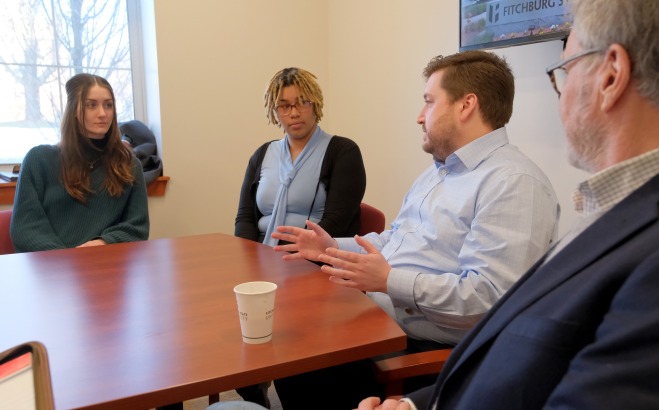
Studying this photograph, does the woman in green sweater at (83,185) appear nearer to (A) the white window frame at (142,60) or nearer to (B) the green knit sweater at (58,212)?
(B) the green knit sweater at (58,212)

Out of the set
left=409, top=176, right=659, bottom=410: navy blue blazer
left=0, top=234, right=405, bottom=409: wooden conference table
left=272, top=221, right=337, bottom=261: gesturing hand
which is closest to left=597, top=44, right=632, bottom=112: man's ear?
left=409, top=176, right=659, bottom=410: navy blue blazer

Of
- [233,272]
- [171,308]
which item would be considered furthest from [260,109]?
[171,308]

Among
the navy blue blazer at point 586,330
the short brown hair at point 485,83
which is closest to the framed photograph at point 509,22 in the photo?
the short brown hair at point 485,83

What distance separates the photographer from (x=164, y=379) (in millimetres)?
923

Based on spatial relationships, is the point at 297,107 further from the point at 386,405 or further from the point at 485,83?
the point at 386,405

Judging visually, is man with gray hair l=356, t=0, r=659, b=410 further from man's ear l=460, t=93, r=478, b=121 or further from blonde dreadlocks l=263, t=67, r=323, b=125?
blonde dreadlocks l=263, t=67, r=323, b=125

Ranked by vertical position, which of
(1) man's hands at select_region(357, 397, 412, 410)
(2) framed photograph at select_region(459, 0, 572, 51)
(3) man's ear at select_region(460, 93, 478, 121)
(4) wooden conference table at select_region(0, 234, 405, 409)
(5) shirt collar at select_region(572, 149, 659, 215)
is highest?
(2) framed photograph at select_region(459, 0, 572, 51)

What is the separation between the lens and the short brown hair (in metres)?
1.55

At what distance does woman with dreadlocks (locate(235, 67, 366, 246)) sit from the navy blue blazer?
57.9 inches

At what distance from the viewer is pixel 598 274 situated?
64 centimetres

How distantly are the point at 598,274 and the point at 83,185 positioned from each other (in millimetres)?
2190

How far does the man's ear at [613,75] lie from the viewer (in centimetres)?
70

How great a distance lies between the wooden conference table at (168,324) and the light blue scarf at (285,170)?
52cm

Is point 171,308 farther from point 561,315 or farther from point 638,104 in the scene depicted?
point 638,104
